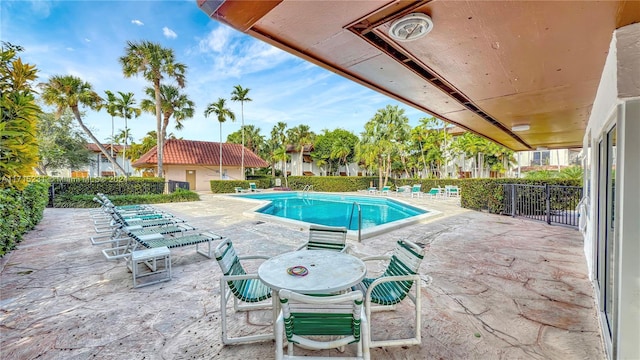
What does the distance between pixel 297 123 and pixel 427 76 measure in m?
29.9

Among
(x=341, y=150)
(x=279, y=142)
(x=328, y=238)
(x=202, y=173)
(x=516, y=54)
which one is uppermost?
(x=279, y=142)

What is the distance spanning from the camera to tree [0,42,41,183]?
12.8 ft

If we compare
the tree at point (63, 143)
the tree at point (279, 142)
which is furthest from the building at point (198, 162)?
the tree at point (63, 143)

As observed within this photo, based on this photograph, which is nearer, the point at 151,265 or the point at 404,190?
the point at 151,265

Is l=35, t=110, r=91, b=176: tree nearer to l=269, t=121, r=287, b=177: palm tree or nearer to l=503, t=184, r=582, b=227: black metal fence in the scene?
l=269, t=121, r=287, b=177: palm tree

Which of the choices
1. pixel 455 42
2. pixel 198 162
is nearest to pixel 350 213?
pixel 455 42

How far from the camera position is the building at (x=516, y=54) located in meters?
1.72

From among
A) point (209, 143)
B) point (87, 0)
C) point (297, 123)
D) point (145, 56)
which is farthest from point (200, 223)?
point (297, 123)

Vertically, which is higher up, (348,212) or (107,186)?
(107,186)

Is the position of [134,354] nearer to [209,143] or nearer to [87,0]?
[87,0]

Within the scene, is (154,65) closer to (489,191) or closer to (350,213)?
(350,213)

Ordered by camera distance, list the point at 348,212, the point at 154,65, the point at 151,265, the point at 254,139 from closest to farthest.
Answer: the point at 151,265 < the point at 348,212 < the point at 154,65 < the point at 254,139

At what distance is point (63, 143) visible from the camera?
2261 centimetres

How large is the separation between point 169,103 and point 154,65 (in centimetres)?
256
